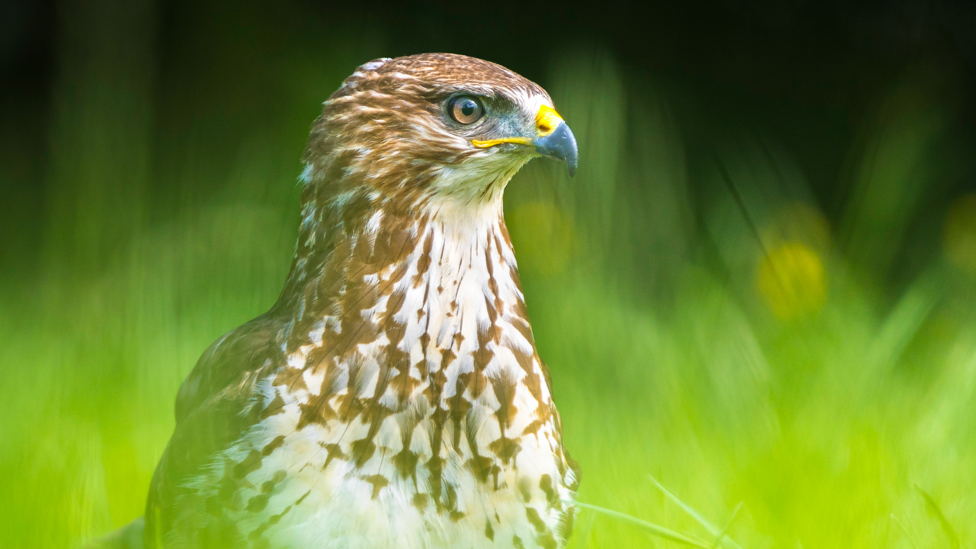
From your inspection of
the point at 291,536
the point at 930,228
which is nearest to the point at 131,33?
the point at 291,536

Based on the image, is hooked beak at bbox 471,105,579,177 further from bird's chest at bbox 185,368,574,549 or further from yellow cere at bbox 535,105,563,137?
bird's chest at bbox 185,368,574,549

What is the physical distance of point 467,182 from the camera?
2330 mm

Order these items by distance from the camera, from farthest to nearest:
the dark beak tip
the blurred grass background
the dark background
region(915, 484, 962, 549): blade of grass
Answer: the dark background → the blurred grass background → the dark beak tip → region(915, 484, 962, 549): blade of grass

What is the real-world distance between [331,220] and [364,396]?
19.3 inches

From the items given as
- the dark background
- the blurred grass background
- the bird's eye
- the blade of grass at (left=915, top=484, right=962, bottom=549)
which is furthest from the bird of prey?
the dark background

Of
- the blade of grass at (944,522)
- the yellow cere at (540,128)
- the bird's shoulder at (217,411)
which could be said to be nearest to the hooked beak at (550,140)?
the yellow cere at (540,128)

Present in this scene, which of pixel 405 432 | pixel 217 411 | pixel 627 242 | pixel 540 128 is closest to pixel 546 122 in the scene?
pixel 540 128

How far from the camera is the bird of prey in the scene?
2.14 metres

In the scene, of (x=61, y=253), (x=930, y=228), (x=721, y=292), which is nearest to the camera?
(x=61, y=253)

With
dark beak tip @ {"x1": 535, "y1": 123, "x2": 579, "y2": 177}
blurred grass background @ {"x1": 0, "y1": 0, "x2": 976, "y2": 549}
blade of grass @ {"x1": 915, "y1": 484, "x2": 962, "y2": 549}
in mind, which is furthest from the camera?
blurred grass background @ {"x1": 0, "y1": 0, "x2": 976, "y2": 549}

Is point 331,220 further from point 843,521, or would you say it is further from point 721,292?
point 721,292

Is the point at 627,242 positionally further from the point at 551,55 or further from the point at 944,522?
the point at 944,522

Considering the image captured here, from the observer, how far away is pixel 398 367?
2188mm

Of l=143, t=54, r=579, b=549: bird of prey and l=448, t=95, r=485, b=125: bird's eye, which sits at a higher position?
l=448, t=95, r=485, b=125: bird's eye
